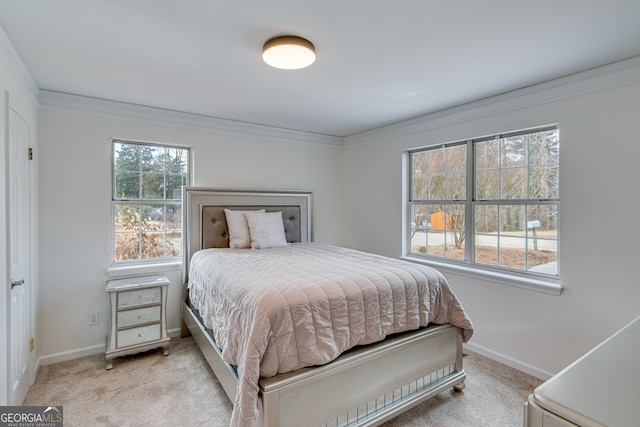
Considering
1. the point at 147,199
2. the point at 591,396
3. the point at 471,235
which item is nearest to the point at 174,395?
the point at 147,199

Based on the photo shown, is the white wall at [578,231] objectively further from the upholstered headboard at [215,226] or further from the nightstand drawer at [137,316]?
the nightstand drawer at [137,316]

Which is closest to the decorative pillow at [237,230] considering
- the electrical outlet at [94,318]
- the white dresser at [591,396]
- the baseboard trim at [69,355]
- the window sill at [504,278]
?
the electrical outlet at [94,318]

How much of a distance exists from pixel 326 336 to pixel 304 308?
200mm

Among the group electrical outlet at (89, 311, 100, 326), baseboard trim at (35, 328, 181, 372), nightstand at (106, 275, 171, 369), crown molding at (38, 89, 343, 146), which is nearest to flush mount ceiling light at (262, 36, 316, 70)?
crown molding at (38, 89, 343, 146)

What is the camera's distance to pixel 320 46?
6.34ft

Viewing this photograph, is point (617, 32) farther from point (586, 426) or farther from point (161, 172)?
point (161, 172)

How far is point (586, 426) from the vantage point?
2.05 feet

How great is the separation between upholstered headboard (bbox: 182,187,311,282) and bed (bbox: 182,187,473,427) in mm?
643

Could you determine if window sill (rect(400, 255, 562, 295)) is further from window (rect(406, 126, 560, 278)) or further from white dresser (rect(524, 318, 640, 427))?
white dresser (rect(524, 318, 640, 427))

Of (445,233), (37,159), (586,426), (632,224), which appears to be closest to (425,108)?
(445,233)

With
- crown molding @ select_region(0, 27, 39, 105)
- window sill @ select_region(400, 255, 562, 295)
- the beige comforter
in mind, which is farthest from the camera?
window sill @ select_region(400, 255, 562, 295)

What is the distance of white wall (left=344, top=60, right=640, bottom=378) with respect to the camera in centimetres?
215

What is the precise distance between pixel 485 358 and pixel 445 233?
49.8 inches

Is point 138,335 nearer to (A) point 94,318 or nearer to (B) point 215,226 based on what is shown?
(A) point 94,318
